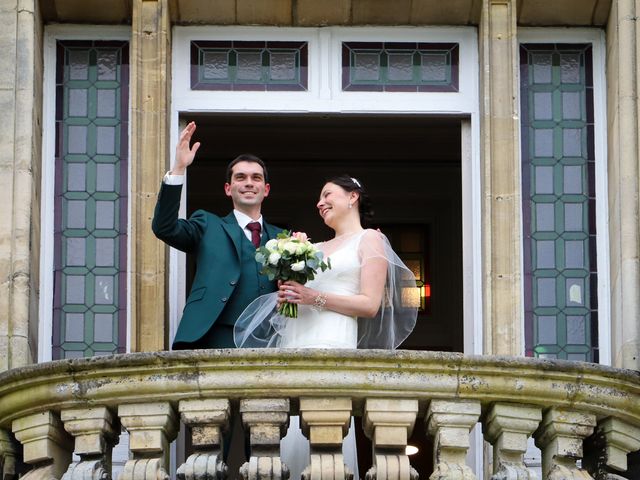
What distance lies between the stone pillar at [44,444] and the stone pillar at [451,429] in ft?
6.78

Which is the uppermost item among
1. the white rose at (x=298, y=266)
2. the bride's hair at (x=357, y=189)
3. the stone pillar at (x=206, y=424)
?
the bride's hair at (x=357, y=189)

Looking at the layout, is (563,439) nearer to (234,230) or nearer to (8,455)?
(234,230)

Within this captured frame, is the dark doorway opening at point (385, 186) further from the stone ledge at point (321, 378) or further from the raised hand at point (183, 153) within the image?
the stone ledge at point (321, 378)

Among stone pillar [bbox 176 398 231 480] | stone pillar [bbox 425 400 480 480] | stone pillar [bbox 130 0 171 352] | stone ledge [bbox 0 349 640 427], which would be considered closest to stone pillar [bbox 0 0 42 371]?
stone pillar [bbox 130 0 171 352]

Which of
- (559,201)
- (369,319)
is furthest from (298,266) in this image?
(559,201)

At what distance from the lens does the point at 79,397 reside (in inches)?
567

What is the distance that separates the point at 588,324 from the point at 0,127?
380cm

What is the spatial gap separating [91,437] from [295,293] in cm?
148

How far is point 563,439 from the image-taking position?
47.2 ft

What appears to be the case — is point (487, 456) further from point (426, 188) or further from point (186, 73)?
point (426, 188)

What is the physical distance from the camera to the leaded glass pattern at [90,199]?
16.2m

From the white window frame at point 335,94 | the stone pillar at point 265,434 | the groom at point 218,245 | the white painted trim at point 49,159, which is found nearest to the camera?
the stone pillar at point 265,434

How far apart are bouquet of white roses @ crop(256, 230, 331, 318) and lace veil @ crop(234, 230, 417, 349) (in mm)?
274

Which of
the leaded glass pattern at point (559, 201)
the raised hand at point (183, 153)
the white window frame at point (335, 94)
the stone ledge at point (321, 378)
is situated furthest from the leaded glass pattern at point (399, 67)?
the stone ledge at point (321, 378)
